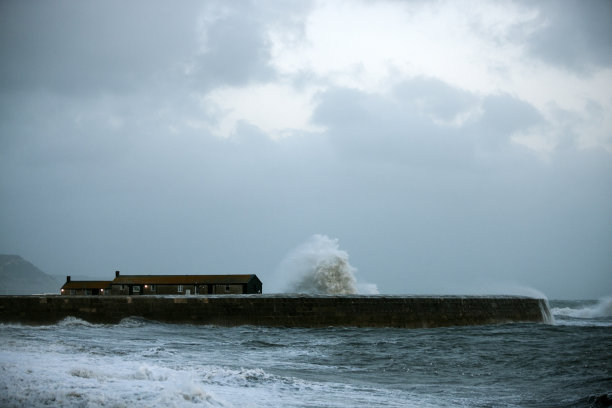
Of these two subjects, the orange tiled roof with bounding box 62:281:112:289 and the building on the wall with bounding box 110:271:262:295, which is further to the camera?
the orange tiled roof with bounding box 62:281:112:289

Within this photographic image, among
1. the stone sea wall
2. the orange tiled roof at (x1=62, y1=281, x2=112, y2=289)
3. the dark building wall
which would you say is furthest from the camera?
the orange tiled roof at (x1=62, y1=281, x2=112, y2=289)

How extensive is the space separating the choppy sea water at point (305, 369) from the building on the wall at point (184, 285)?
18386mm

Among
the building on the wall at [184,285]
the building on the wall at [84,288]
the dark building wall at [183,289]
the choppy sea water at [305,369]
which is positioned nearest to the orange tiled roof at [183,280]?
the building on the wall at [184,285]

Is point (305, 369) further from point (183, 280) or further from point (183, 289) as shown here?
point (183, 280)

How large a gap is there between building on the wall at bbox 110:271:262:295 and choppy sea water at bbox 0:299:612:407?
18.4 m

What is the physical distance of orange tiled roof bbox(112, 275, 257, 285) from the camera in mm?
35906

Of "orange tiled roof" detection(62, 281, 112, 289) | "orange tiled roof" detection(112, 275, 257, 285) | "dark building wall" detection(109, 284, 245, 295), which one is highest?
"orange tiled roof" detection(112, 275, 257, 285)

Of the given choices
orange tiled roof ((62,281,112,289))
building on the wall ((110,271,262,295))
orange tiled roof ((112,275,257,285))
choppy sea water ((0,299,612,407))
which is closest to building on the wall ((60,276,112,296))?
orange tiled roof ((62,281,112,289))

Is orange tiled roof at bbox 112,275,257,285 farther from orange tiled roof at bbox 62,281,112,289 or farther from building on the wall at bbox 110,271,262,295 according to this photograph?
orange tiled roof at bbox 62,281,112,289

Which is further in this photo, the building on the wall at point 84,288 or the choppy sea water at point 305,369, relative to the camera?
the building on the wall at point 84,288

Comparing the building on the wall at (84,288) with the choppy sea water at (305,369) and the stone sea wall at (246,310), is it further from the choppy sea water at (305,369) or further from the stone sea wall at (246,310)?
the choppy sea water at (305,369)

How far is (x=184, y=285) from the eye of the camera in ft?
117

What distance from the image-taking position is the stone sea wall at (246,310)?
19.1 metres

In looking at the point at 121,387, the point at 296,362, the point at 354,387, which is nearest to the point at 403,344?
the point at 296,362
